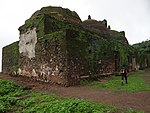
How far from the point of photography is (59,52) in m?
14.3

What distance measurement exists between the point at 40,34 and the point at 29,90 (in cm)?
479

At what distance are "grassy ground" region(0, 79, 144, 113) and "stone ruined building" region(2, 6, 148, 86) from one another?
270 centimetres

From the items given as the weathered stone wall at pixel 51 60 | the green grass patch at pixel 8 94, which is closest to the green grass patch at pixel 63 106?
the green grass patch at pixel 8 94

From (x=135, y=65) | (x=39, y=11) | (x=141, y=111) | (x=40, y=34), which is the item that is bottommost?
(x=141, y=111)

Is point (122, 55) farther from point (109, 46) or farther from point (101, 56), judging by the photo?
point (101, 56)

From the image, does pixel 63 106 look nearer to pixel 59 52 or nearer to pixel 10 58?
pixel 59 52

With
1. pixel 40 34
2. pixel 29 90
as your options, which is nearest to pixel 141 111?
pixel 29 90

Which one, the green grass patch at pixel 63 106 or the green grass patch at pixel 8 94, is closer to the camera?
the green grass patch at pixel 63 106

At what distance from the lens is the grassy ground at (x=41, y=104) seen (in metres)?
8.09

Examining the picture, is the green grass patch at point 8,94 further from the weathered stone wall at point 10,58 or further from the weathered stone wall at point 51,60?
the weathered stone wall at point 10,58

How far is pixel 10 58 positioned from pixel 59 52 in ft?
30.1

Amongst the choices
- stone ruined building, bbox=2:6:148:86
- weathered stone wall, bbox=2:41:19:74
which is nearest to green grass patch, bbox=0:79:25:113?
stone ruined building, bbox=2:6:148:86

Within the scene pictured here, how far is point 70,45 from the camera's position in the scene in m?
14.4

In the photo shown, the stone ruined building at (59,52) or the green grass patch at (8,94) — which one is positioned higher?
the stone ruined building at (59,52)
